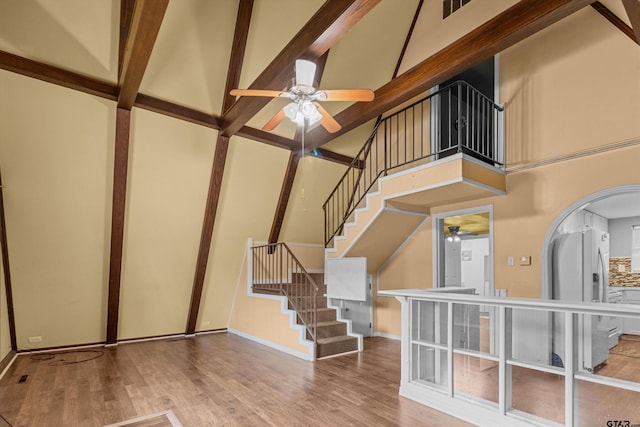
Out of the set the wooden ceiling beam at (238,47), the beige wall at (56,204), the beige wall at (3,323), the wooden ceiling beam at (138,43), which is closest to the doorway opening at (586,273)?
the wooden ceiling beam at (138,43)

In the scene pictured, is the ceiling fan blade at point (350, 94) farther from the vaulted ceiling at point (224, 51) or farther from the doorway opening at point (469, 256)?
the doorway opening at point (469, 256)

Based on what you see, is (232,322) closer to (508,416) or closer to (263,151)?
(263,151)

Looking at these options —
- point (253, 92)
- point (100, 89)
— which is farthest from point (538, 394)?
point (100, 89)

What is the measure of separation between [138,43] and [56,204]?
107 inches

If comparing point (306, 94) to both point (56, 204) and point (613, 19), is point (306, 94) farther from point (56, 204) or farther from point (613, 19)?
point (56, 204)

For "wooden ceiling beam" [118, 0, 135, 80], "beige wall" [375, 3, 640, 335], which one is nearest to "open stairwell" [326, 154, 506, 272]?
"beige wall" [375, 3, 640, 335]

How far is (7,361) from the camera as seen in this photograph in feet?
15.3

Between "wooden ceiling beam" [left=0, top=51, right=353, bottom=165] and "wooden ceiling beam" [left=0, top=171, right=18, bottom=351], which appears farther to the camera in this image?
"wooden ceiling beam" [left=0, top=171, right=18, bottom=351]

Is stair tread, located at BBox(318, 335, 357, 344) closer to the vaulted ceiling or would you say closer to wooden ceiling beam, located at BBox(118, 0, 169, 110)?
the vaulted ceiling

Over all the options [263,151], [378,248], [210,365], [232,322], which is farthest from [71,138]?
[378,248]

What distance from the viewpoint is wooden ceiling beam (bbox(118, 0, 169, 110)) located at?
9.40 ft

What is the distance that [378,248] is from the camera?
6242 mm

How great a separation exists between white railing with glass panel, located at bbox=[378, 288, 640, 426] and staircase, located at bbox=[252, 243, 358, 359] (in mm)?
1642

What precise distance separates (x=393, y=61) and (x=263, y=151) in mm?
2825
